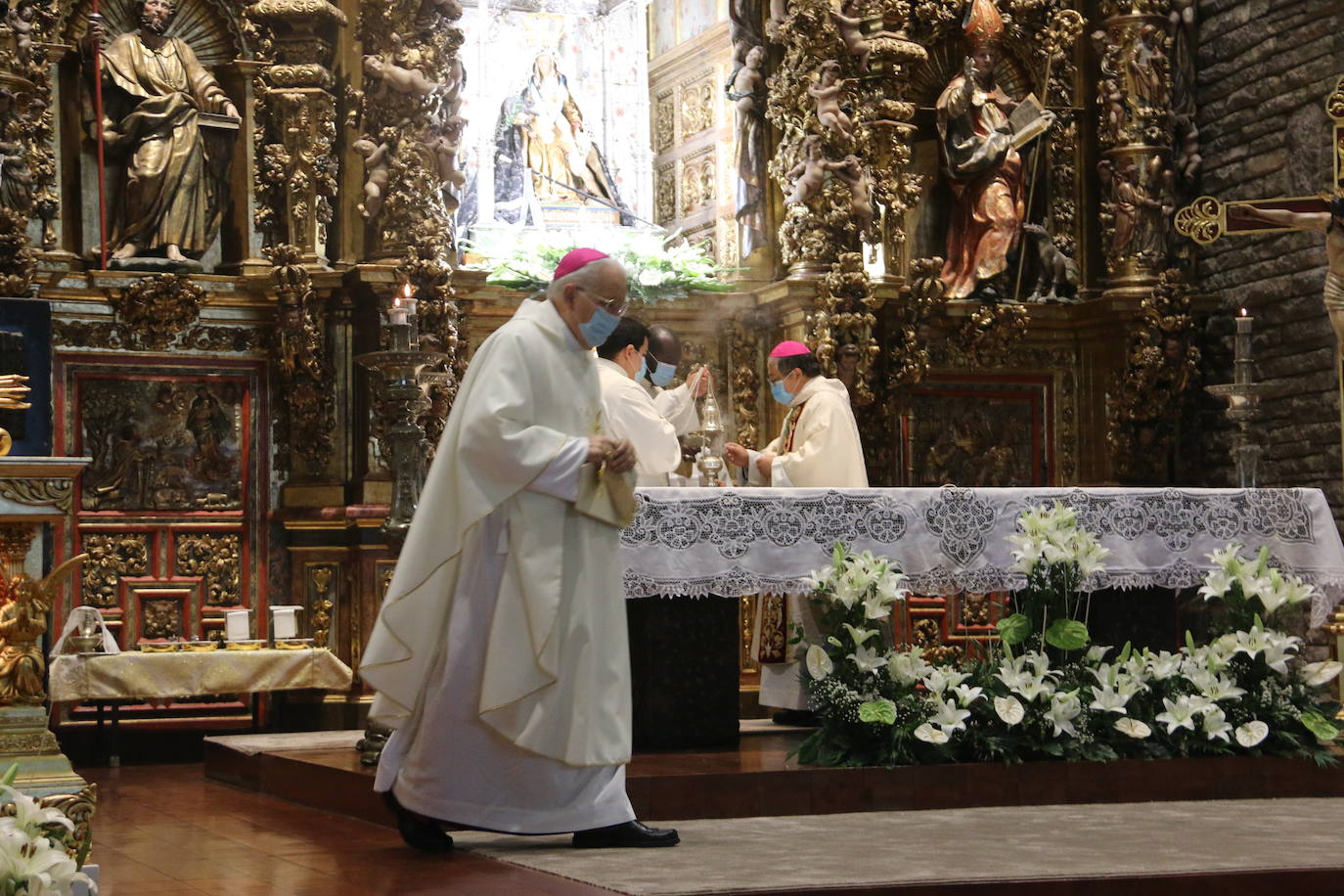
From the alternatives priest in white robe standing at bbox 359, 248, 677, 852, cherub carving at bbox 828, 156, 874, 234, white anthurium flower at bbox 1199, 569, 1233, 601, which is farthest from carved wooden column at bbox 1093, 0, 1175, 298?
priest in white robe standing at bbox 359, 248, 677, 852

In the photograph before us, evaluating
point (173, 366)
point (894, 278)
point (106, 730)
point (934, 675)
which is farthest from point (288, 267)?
point (934, 675)

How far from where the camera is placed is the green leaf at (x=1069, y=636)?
7.71m

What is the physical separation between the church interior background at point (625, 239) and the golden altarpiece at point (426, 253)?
0.9 inches

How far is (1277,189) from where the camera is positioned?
12.0 metres

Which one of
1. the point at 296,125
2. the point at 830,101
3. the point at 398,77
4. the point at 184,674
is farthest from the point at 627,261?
→ the point at 184,674

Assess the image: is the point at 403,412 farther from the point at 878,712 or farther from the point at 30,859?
the point at 30,859

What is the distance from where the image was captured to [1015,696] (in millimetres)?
7590

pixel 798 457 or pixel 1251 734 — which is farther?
pixel 798 457

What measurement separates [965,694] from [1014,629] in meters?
0.44

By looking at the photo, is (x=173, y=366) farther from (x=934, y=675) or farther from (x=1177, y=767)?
(x=1177, y=767)

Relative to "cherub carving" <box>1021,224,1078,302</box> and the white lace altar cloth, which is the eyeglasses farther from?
"cherub carving" <box>1021,224,1078,302</box>

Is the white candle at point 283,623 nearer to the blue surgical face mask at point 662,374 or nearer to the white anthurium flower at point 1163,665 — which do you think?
the blue surgical face mask at point 662,374

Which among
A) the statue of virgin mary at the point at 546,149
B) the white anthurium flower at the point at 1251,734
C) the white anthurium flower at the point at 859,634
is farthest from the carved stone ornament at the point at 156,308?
the white anthurium flower at the point at 1251,734

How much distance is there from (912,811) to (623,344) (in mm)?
2430
